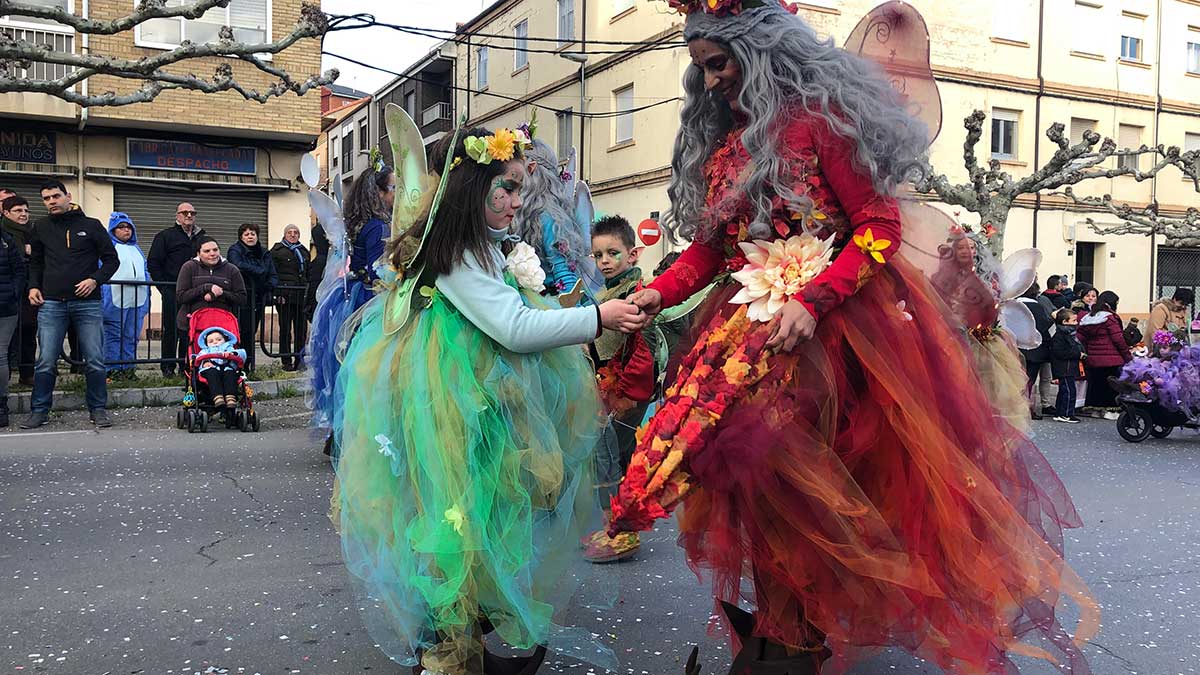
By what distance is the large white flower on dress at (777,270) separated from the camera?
258 cm

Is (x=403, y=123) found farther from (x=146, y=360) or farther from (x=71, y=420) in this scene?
(x=146, y=360)

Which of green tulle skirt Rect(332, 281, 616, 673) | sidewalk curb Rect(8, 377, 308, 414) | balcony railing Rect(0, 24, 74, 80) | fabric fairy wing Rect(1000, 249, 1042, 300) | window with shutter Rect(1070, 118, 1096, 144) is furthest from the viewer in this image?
window with shutter Rect(1070, 118, 1096, 144)

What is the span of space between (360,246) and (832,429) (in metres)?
4.20

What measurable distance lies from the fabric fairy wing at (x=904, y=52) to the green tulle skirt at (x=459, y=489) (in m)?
1.38

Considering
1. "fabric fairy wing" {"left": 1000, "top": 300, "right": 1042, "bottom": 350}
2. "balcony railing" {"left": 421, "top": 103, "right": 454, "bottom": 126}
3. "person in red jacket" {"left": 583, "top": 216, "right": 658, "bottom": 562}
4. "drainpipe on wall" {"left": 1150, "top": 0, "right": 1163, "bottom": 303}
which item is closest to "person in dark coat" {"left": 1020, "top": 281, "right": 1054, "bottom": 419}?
"fabric fairy wing" {"left": 1000, "top": 300, "right": 1042, "bottom": 350}

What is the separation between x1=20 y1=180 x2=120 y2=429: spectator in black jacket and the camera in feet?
27.0

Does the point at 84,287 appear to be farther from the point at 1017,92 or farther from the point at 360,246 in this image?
the point at 1017,92

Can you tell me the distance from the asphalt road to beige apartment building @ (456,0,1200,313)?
1700 cm

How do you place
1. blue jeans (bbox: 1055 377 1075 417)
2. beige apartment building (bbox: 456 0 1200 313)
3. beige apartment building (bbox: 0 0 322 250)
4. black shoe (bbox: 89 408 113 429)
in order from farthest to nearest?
beige apartment building (bbox: 456 0 1200 313)
beige apartment building (bbox: 0 0 322 250)
blue jeans (bbox: 1055 377 1075 417)
black shoe (bbox: 89 408 113 429)

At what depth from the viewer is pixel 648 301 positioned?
2.97 meters

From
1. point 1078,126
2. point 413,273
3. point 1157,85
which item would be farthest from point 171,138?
point 1157,85

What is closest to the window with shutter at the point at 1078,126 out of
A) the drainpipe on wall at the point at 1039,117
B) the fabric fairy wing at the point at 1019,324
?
the drainpipe on wall at the point at 1039,117

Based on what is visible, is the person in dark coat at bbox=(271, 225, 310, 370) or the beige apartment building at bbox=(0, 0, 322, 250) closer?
the person in dark coat at bbox=(271, 225, 310, 370)

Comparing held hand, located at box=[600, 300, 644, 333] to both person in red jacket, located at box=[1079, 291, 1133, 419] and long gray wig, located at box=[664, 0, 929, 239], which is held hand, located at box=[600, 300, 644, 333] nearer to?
long gray wig, located at box=[664, 0, 929, 239]
